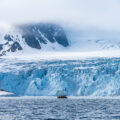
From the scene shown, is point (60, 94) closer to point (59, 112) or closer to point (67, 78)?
point (67, 78)

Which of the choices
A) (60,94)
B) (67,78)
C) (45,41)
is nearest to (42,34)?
(45,41)

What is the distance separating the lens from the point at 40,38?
170 metres

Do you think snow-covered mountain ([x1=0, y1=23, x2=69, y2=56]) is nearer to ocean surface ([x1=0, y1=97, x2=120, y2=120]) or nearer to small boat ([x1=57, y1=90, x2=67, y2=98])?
small boat ([x1=57, y1=90, x2=67, y2=98])

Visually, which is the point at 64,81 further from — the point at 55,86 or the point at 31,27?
the point at 31,27

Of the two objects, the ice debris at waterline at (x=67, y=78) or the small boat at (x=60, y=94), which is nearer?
the small boat at (x=60, y=94)

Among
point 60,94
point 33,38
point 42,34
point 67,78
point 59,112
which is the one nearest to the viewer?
point 59,112

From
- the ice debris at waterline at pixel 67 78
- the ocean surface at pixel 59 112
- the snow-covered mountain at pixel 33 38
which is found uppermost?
the snow-covered mountain at pixel 33 38

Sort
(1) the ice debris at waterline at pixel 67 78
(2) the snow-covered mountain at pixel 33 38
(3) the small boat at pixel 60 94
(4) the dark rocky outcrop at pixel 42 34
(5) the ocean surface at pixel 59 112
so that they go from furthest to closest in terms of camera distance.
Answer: (4) the dark rocky outcrop at pixel 42 34 < (2) the snow-covered mountain at pixel 33 38 < (1) the ice debris at waterline at pixel 67 78 < (3) the small boat at pixel 60 94 < (5) the ocean surface at pixel 59 112

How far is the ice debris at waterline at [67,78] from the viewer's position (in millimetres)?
106062

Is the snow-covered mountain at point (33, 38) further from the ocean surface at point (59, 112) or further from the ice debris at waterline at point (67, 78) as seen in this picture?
the ocean surface at point (59, 112)

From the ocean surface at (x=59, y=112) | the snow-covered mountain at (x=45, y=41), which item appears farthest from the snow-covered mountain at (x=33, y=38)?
the ocean surface at (x=59, y=112)

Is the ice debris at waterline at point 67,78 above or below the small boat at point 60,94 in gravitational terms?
above

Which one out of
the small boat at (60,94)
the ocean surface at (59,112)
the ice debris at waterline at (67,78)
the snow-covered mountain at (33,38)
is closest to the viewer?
the ocean surface at (59,112)

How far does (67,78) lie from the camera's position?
112 m
